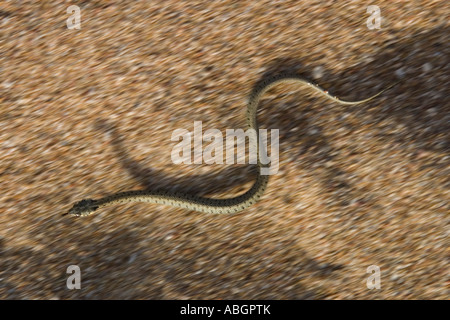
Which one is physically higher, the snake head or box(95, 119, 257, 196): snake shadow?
box(95, 119, 257, 196): snake shadow

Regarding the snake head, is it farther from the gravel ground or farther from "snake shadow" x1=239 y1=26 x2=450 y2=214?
"snake shadow" x1=239 y1=26 x2=450 y2=214

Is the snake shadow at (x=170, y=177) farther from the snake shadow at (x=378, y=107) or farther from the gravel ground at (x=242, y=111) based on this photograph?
the snake shadow at (x=378, y=107)

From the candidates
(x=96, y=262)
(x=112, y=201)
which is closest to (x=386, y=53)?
(x=112, y=201)

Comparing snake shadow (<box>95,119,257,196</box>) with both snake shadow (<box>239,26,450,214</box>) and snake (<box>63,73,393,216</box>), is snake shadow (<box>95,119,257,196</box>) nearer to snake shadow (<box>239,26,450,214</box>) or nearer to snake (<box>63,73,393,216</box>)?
snake (<box>63,73,393,216</box>)

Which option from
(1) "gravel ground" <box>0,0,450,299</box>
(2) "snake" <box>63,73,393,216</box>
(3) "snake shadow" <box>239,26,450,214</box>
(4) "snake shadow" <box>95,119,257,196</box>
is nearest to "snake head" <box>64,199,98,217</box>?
(2) "snake" <box>63,73,393,216</box>
